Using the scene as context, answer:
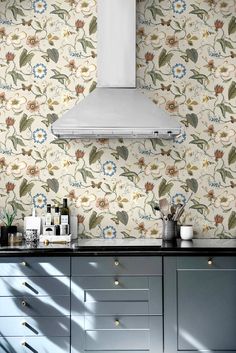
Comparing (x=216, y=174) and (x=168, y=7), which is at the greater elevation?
(x=168, y=7)

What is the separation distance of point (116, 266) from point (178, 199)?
2.98ft

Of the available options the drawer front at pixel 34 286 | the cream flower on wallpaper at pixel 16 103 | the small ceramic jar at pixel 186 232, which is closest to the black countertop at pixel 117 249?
the drawer front at pixel 34 286

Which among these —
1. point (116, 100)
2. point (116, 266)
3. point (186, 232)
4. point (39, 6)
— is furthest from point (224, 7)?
point (116, 266)

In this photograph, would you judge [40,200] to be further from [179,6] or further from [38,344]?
[179,6]

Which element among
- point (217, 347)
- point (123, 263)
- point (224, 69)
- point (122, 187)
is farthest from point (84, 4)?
point (217, 347)

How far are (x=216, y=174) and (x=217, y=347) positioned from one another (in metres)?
1.31

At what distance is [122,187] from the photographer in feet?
13.0

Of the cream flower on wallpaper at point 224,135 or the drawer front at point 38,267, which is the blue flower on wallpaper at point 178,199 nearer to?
the cream flower on wallpaper at point 224,135

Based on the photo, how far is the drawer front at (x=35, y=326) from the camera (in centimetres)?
328

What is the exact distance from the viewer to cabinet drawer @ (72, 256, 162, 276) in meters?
3.29

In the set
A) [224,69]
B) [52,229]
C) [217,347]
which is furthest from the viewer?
[224,69]

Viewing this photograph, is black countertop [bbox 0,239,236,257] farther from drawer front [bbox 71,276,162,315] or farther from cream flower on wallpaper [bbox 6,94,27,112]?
cream flower on wallpaper [bbox 6,94,27,112]

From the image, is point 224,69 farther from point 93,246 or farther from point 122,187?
point 93,246

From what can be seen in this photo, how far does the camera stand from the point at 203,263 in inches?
130
